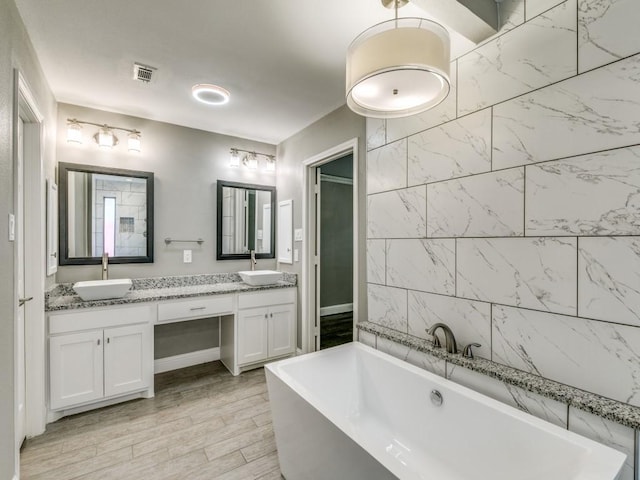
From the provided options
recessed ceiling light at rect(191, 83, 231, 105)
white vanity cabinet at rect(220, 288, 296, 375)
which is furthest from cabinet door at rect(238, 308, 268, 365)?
recessed ceiling light at rect(191, 83, 231, 105)

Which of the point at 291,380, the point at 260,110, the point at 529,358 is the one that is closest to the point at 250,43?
the point at 260,110

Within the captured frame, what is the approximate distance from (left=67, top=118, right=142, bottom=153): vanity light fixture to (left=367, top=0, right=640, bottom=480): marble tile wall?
8.25 feet

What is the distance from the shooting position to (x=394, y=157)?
2.20 metres

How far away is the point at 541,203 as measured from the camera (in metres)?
1.44

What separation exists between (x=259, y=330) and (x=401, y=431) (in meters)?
1.74

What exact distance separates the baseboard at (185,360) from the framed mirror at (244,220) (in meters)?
1.05

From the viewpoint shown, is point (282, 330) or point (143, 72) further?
point (282, 330)

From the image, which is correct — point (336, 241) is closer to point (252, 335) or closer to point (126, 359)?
point (252, 335)

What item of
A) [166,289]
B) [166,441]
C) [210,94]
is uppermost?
[210,94]

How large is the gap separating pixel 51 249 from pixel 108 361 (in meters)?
0.98

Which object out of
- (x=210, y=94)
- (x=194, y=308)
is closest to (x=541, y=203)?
(x=210, y=94)

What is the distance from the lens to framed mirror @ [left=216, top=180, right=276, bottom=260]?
3463 mm

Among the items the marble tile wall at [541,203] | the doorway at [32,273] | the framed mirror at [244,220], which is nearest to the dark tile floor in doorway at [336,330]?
the framed mirror at [244,220]

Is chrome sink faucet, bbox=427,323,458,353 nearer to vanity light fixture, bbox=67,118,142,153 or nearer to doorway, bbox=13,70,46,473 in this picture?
doorway, bbox=13,70,46,473
